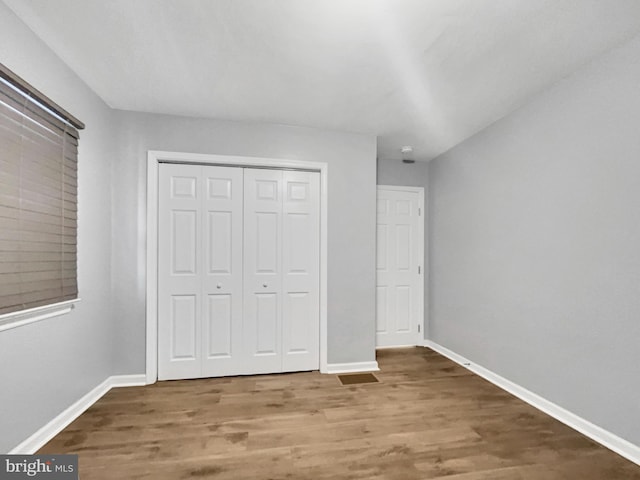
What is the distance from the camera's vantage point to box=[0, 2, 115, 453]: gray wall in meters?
1.66

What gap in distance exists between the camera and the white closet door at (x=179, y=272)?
9.43 ft

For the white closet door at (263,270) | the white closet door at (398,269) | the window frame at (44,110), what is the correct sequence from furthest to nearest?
1. the white closet door at (398,269)
2. the white closet door at (263,270)
3. the window frame at (44,110)

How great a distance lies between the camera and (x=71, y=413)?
216cm

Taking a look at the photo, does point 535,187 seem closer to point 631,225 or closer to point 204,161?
point 631,225

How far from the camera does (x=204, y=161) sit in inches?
116

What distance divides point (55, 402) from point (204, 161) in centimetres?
220

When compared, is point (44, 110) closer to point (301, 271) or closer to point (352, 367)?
point (301, 271)

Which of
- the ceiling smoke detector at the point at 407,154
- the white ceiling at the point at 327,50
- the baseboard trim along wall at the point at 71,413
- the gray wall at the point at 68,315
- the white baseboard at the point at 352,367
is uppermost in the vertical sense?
the white ceiling at the point at 327,50

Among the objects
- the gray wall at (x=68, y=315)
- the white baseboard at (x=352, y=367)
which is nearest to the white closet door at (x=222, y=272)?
the gray wall at (x=68, y=315)

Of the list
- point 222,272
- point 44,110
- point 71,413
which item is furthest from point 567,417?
point 44,110

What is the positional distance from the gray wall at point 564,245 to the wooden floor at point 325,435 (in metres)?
0.38

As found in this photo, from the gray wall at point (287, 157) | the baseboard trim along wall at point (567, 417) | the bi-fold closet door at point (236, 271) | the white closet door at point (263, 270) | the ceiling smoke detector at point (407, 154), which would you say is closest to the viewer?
the baseboard trim along wall at point (567, 417)

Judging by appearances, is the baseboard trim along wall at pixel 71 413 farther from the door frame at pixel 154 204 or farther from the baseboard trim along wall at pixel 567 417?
the baseboard trim along wall at pixel 567 417

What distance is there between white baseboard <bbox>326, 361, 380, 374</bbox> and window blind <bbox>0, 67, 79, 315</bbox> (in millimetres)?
2363
